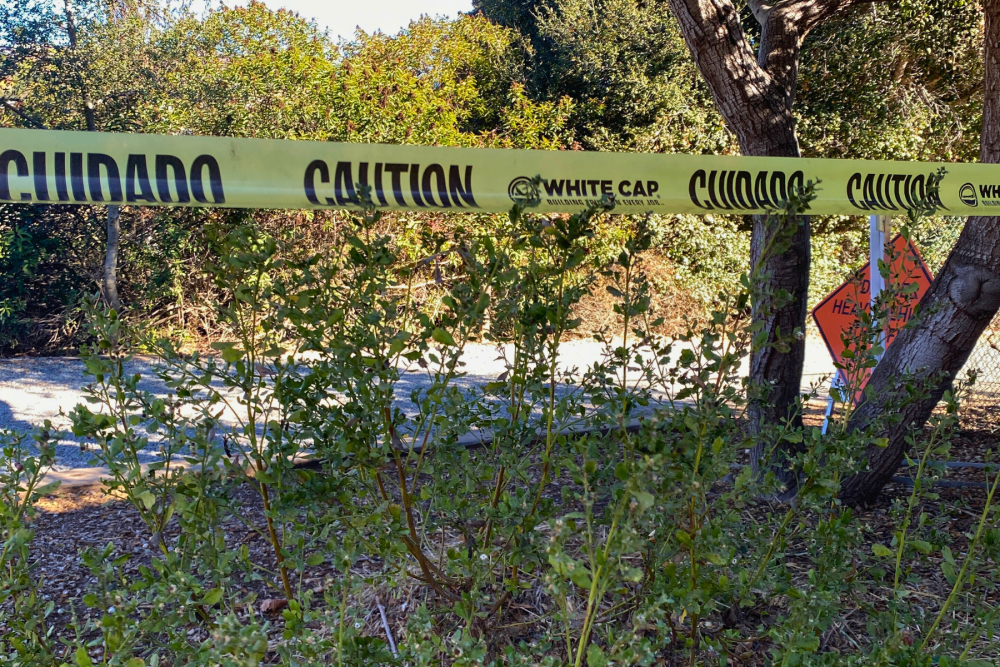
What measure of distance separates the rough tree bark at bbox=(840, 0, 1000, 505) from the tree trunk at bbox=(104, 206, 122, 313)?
298 inches

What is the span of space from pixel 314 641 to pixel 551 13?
13.0 metres

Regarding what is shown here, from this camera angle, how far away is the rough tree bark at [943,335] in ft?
10.6

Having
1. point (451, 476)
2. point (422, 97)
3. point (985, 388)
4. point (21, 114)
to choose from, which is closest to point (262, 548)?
point (451, 476)

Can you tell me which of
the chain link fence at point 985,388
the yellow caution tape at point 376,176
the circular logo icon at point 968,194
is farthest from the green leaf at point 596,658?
the chain link fence at point 985,388

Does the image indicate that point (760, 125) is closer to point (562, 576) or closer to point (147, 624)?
point (562, 576)

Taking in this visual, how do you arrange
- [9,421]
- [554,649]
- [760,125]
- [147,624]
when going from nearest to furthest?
[147,624]
[554,649]
[760,125]
[9,421]

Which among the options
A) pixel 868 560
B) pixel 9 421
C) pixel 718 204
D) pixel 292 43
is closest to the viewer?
pixel 868 560

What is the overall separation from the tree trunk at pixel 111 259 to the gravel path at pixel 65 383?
740mm

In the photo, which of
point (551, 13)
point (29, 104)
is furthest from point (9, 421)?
point (551, 13)

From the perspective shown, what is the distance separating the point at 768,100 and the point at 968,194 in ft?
3.21

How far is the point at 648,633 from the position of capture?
2.43 metres

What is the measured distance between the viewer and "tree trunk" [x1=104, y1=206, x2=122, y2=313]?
27.4ft

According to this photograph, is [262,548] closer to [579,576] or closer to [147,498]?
[147,498]

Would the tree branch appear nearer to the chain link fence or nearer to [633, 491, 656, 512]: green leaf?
the chain link fence
